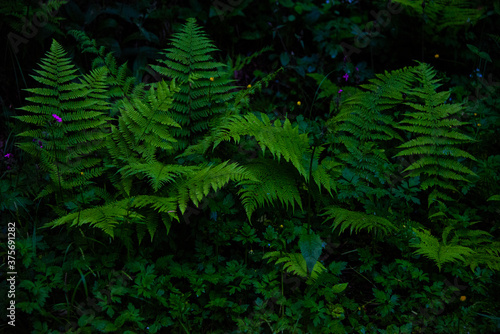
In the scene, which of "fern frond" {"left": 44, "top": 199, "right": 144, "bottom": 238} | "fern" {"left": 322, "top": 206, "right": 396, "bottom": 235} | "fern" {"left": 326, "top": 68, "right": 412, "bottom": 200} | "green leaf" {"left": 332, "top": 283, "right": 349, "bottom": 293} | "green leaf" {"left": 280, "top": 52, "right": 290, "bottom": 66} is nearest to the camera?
"fern frond" {"left": 44, "top": 199, "right": 144, "bottom": 238}

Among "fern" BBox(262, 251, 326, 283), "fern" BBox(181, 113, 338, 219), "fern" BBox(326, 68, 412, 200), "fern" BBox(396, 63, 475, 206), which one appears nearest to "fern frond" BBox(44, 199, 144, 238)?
"fern" BBox(181, 113, 338, 219)

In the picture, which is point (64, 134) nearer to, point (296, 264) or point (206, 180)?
point (206, 180)

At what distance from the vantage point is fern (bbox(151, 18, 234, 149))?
9.66ft

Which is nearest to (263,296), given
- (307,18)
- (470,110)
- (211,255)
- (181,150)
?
(211,255)

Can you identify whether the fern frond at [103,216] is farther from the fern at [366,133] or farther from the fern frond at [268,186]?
the fern at [366,133]

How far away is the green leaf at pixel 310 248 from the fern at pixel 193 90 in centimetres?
117

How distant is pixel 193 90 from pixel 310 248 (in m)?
1.52

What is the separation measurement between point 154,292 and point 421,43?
12.3 feet

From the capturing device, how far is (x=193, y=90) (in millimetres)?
2975

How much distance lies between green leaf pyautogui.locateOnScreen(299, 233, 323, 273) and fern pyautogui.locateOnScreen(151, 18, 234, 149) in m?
1.17

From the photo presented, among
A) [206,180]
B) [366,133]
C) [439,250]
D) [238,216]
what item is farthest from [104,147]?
[439,250]

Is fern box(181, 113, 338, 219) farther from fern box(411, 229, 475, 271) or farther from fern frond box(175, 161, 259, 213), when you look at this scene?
fern box(411, 229, 475, 271)

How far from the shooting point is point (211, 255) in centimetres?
260

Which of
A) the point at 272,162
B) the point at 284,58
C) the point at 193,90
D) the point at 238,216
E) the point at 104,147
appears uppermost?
the point at 284,58
